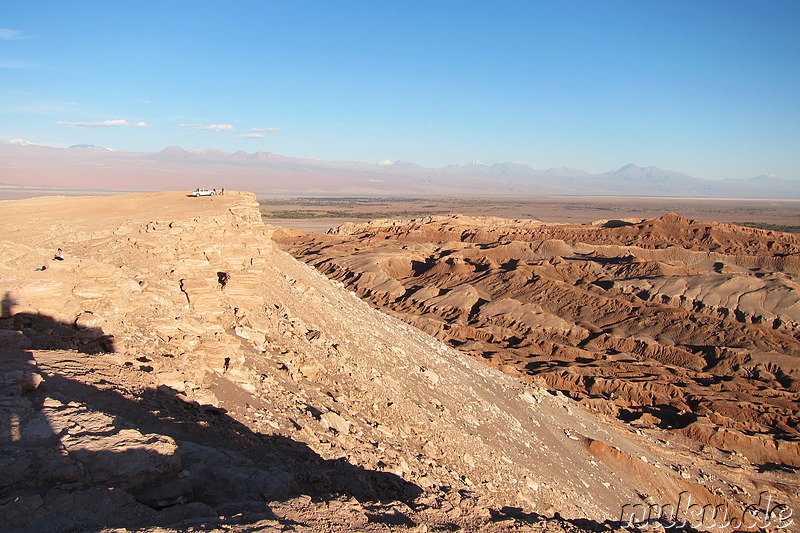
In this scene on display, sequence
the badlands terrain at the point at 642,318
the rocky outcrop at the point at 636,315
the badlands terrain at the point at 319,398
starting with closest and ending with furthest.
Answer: the badlands terrain at the point at 319,398
the badlands terrain at the point at 642,318
the rocky outcrop at the point at 636,315

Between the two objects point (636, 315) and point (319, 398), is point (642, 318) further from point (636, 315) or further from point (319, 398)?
point (319, 398)

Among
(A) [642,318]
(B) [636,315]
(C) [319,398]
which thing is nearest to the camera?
(C) [319,398]

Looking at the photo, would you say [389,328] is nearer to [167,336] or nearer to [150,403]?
[167,336]

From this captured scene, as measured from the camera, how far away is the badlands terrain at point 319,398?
5.00 metres

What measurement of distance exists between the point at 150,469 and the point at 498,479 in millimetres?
6443

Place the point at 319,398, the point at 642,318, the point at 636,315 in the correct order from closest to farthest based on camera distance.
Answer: the point at 319,398 → the point at 642,318 → the point at 636,315

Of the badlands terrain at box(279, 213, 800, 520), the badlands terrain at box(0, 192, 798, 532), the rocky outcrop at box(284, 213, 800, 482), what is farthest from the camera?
the rocky outcrop at box(284, 213, 800, 482)

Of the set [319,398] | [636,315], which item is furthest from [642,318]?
[319,398]

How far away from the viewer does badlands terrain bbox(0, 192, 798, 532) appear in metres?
5.00

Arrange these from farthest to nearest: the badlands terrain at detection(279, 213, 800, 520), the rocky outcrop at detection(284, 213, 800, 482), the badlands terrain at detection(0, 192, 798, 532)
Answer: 1. the rocky outcrop at detection(284, 213, 800, 482)
2. the badlands terrain at detection(279, 213, 800, 520)
3. the badlands terrain at detection(0, 192, 798, 532)

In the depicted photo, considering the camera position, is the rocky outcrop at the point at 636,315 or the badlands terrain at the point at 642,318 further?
the rocky outcrop at the point at 636,315

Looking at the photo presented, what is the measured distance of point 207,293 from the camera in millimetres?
10750

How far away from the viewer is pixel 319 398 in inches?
365

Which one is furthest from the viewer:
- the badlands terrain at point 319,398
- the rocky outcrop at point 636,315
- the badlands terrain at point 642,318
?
the rocky outcrop at point 636,315
